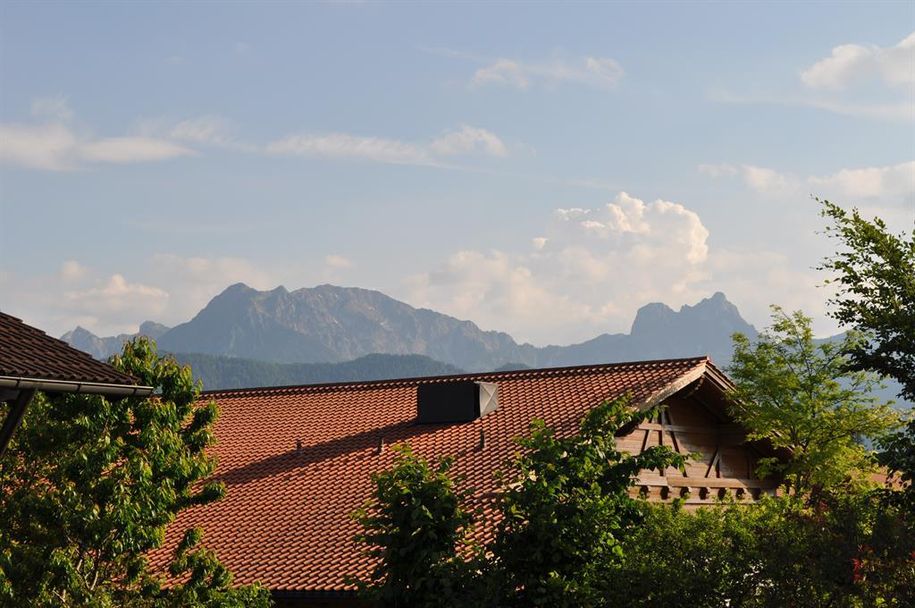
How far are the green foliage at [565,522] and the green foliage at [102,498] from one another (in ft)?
15.4

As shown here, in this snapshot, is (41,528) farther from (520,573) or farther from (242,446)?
(242,446)

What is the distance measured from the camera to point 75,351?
48.0ft

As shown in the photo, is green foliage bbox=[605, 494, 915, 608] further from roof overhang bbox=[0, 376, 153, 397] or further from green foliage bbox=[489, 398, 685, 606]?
roof overhang bbox=[0, 376, 153, 397]

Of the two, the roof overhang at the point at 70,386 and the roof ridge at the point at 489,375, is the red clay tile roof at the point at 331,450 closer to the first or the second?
the roof ridge at the point at 489,375

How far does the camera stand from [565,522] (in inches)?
560

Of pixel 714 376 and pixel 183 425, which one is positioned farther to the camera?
pixel 714 376

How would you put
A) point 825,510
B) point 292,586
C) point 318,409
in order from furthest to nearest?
point 318,409, point 292,586, point 825,510

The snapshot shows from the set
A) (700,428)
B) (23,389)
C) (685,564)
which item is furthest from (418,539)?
(700,428)

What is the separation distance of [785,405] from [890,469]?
67.2 ft

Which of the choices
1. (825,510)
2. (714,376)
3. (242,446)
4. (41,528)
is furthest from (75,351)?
(714,376)

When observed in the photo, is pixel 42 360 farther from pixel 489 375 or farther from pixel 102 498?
pixel 489 375

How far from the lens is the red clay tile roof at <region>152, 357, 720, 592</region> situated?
21906 mm

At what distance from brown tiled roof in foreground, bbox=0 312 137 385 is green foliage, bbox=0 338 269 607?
1.36 m

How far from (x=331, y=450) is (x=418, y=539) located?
12.7m
